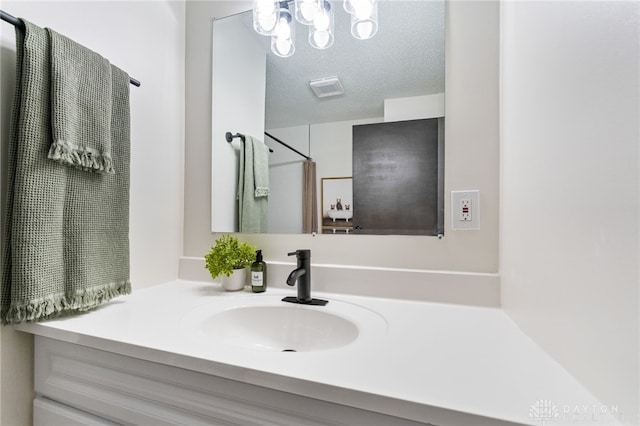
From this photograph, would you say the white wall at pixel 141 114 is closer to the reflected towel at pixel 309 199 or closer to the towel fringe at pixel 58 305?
the towel fringe at pixel 58 305

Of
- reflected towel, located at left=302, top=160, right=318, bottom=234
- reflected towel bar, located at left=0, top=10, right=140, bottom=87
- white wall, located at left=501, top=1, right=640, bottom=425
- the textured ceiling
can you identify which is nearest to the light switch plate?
white wall, located at left=501, top=1, right=640, bottom=425

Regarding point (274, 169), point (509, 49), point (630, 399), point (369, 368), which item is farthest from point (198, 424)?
point (509, 49)

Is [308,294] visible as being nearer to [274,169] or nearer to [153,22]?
[274,169]

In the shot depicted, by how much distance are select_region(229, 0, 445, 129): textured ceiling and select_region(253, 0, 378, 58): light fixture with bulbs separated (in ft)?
0.08

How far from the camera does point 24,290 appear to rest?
63cm

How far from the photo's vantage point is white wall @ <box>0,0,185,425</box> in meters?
0.69

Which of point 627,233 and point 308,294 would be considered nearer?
point 627,233

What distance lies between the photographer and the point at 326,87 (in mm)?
1037

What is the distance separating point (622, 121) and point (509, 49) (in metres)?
0.56

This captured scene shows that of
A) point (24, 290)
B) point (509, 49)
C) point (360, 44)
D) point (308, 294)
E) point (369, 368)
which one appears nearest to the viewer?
point (369, 368)

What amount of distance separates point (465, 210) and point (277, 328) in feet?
2.31

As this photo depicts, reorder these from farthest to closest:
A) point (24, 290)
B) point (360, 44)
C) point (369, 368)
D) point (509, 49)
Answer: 1. point (360, 44)
2. point (509, 49)
3. point (24, 290)
4. point (369, 368)

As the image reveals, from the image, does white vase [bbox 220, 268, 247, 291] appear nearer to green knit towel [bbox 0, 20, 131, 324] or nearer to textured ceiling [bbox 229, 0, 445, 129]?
green knit towel [bbox 0, 20, 131, 324]

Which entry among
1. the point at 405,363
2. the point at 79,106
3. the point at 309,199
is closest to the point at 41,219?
the point at 79,106
